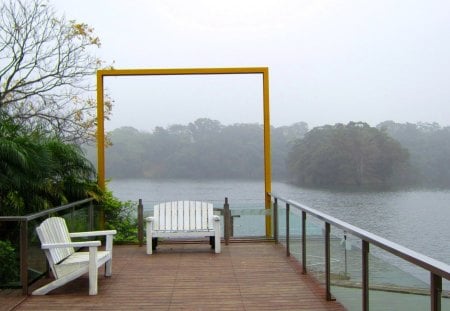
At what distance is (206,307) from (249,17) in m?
11.9

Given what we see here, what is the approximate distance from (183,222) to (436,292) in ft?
19.8

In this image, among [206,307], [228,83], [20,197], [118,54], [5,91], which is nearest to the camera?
[206,307]

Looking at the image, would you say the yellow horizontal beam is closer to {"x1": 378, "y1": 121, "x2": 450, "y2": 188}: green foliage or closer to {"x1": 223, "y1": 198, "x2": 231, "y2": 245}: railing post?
{"x1": 223, "y1": 198, "x2": 231, "y2": 245}: railing post

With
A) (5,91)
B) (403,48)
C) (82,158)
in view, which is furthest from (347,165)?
(403,48)

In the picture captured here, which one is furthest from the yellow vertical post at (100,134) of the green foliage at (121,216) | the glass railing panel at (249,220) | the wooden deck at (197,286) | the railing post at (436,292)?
the railing post at (436,292)

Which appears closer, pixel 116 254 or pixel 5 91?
pixel 116 254

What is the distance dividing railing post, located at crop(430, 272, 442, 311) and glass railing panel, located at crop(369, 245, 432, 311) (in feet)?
0.24

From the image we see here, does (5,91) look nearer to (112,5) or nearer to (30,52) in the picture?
(30,52)

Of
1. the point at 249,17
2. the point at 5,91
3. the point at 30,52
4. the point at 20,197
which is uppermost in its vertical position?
the point at 249,17

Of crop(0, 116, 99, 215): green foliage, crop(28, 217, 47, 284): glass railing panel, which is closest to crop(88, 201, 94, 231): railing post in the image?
crop(0, 116, 99, 215): green foliage

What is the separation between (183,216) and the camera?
8664mm

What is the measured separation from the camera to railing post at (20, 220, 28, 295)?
5570mm

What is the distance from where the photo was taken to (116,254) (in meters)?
8.49

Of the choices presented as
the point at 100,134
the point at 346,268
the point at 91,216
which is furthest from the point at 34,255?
the point at 100,134
